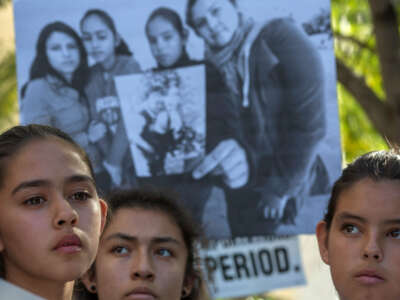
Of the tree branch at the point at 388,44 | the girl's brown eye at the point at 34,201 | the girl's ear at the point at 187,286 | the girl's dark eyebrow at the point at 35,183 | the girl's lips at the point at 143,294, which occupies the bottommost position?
the girl's ear at the point at 187,286

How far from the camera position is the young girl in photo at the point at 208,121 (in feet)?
9.17

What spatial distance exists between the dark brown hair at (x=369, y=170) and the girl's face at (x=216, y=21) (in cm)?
81

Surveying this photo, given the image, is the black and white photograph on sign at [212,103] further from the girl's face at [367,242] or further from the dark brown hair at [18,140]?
the dark brown hair at [18,140]

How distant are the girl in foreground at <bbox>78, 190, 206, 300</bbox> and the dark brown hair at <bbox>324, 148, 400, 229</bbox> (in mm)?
562

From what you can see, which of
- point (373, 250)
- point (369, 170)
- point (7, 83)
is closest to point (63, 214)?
point (373, 250)

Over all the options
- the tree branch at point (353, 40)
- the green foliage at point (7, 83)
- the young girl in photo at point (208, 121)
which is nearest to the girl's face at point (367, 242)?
the young girl in photo at point (208, 121)

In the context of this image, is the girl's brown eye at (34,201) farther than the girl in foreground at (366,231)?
No

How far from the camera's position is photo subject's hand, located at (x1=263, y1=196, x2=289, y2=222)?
277 cm

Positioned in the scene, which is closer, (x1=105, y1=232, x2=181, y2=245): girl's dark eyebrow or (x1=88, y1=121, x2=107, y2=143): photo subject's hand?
(x1=105, y1=232, x2=181, y2=245): girl's dark eyebrow

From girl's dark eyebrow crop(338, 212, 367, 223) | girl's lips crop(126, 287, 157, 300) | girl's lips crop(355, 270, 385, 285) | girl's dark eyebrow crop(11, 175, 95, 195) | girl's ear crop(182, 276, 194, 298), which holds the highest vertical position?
girl's dark eyebrow crop(11, 175, 95, 195)

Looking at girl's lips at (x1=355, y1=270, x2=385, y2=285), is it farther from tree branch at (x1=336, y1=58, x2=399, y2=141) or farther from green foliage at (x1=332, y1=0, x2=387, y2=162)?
green foliage at (x1=332, y1=0, x2=387, y2=162)

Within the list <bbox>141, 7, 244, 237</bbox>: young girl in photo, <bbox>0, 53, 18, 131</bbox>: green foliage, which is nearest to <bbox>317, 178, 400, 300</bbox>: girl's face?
<bbox>141, 7, 244, 237</bbox>: young girl in photo

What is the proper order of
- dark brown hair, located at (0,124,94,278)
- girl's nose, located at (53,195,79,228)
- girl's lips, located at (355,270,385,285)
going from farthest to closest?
girl's lips, located at (355,270,385,285) → dark brown hair, located at (0,124,94,278) → girl's nose, located at (53,195,79,228)

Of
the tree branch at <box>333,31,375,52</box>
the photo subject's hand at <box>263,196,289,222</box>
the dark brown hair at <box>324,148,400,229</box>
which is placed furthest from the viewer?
the tree branch at <box>333,31,375,52</box>
